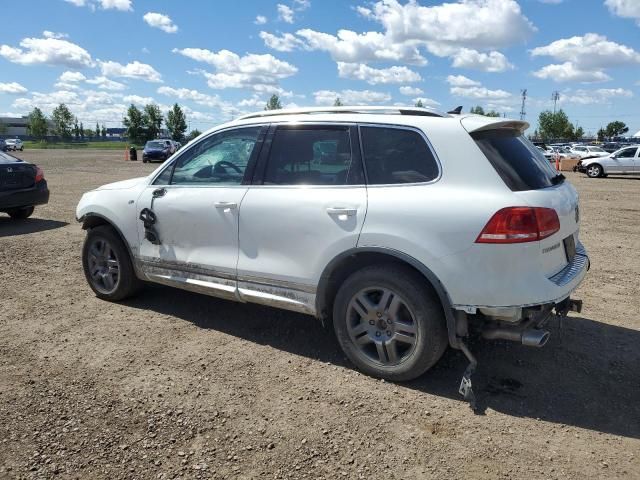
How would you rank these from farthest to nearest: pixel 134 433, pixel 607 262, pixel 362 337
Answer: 1. pixel 607 262
2. pixel 362 337
3. pixel 134 433

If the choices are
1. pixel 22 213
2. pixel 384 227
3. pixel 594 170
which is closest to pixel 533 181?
pixel 384 227

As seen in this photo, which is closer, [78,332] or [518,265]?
[518,265]

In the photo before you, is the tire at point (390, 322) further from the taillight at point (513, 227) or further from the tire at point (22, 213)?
the tire at point (22, 213)

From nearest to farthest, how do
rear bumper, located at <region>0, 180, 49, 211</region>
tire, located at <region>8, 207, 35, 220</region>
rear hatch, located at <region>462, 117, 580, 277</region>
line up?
rear hatch, located at <region>462, 117, 580, 277</region>, rear bumper, located at <region>0, 180, 49, 211</region>, tire, located at <region>8, 207, 35, 220</region>

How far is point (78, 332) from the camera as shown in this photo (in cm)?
455

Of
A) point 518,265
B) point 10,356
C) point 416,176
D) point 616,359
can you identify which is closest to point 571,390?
point 616,359

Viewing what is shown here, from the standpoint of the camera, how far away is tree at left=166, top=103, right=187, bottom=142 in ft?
290

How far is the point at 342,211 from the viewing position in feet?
11.7

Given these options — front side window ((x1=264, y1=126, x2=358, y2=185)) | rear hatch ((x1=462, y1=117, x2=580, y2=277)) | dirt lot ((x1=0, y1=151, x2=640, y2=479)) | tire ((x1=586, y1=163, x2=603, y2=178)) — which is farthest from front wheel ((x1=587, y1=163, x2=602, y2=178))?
front side window ((x1=264, y1=126, x2=358, y2=185))

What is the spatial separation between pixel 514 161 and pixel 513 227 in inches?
23.0

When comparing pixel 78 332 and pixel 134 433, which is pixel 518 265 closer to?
pixel 134 433

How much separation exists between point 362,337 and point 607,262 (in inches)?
190

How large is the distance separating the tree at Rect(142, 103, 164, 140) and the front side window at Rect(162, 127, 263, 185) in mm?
90280

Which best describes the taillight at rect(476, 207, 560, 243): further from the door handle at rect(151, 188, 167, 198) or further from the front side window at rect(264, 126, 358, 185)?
the door handle at rect(151, 188, 167, 198)
